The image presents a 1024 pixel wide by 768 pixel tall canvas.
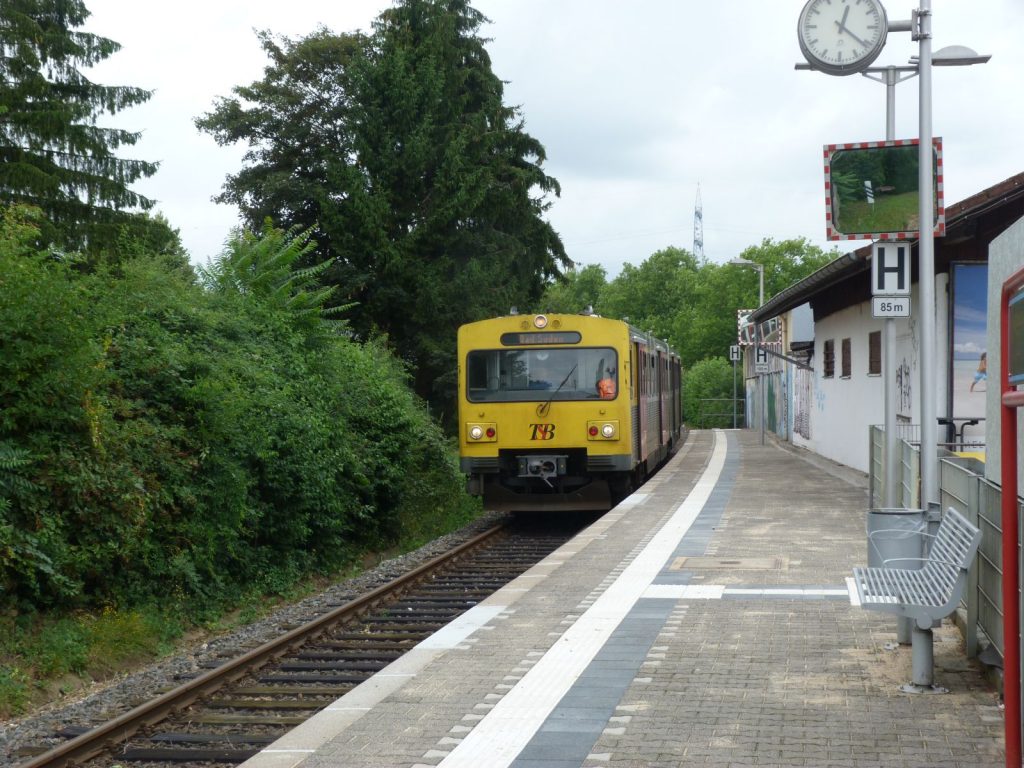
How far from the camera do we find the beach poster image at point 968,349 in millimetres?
14695

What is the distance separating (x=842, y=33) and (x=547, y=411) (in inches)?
311

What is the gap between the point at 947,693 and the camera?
19.5 feet

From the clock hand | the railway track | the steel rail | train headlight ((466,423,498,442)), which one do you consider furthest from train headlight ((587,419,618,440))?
the clock hand

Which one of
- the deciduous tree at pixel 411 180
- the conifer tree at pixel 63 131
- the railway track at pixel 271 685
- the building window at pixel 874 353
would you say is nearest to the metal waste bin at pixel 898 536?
the railway track at pixel 271 685

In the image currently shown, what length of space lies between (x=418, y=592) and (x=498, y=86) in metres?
23.9

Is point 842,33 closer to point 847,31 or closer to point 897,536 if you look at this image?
point 847,31

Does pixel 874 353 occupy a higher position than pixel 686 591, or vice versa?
pixel 874 353

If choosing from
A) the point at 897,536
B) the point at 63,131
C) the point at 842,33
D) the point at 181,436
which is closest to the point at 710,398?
the point at 63,131

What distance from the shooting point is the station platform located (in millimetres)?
5086

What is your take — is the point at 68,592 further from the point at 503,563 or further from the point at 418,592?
the point at 503,563

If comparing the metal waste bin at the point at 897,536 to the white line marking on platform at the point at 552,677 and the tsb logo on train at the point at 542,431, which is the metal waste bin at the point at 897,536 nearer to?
the white line marking on platform at the point at 552,677

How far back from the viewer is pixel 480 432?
51.6 feet

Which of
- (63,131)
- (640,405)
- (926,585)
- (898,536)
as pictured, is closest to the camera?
(926,585)

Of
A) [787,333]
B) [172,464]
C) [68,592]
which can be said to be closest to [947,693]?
[68,592]
